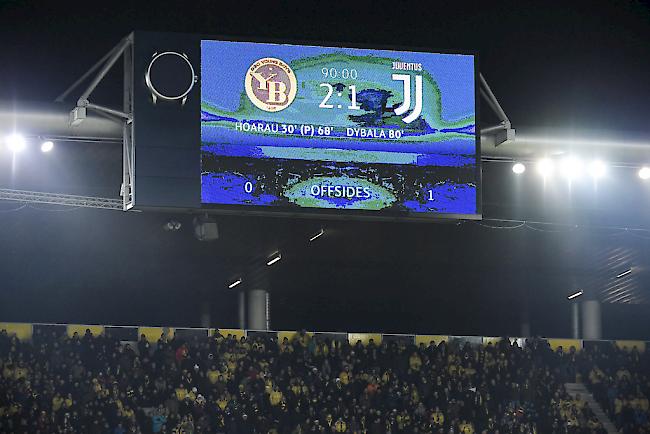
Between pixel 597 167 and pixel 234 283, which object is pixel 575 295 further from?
pixel 597 167

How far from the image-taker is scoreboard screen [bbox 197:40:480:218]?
14805mm

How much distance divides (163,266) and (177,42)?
606 inches

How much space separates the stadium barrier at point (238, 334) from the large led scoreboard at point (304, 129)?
1472cm

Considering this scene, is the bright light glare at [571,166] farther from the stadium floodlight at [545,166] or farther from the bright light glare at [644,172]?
the bright light glare at [644,172]

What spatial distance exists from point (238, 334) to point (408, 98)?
19590mm

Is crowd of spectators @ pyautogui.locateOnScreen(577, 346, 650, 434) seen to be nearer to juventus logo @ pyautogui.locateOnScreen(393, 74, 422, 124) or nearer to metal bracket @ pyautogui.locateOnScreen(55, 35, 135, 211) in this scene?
juventus logo @ pyautogui.locateOnScreen(393, 74, 422, 124)

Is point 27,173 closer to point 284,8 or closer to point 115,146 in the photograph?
point 115,146

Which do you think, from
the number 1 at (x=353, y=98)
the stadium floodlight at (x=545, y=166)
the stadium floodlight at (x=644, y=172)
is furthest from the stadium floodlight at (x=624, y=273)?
the number 1 at (x=353, y=98)

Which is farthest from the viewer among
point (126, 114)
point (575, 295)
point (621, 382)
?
point (575, 295)

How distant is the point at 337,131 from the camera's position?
592 inches

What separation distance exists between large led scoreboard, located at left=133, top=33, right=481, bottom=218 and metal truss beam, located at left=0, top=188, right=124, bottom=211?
383 cm

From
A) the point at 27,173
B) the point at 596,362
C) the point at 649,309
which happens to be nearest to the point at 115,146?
the point at 27,173

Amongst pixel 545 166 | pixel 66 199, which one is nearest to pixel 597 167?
pixel 545 166

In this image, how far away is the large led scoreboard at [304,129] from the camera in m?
14.7
